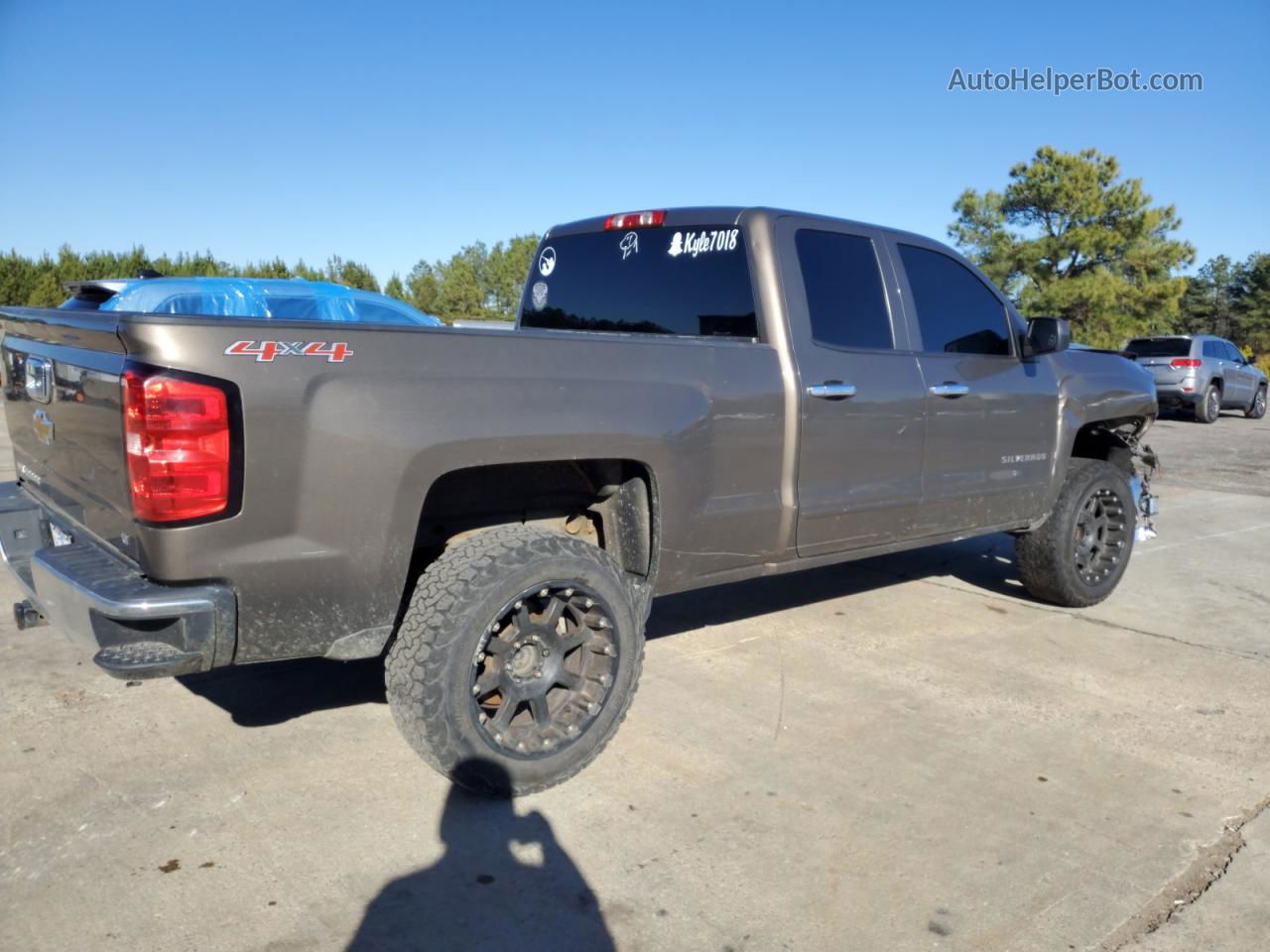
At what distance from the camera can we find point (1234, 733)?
3963mm

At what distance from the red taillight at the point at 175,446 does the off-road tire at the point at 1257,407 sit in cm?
2232

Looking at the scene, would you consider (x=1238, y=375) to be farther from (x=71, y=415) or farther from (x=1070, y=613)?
(x=71, y=415)

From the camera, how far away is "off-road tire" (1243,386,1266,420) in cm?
2050

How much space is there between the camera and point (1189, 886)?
9.37ft

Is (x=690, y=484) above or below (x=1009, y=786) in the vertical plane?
above

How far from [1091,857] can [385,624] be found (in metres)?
2.20

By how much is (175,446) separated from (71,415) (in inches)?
28.2

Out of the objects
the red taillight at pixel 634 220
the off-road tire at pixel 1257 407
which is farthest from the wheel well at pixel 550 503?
the off-road tire at pixel 1257 407

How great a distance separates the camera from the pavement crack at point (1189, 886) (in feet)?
8.63

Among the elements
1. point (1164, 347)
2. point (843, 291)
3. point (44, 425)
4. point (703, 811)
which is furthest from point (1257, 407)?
point (44, 425)

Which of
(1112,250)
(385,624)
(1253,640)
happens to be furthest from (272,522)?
(1112,250)

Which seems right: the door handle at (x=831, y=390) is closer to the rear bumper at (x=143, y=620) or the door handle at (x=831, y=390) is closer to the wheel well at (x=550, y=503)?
the wheel well at (x=550, y=503)

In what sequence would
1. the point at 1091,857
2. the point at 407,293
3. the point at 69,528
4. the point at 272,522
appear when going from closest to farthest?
the point at 272,522
the point at 1091,857
the point at 69,528
the point at 407,293

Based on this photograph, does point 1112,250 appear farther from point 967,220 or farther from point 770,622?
point 770,622
